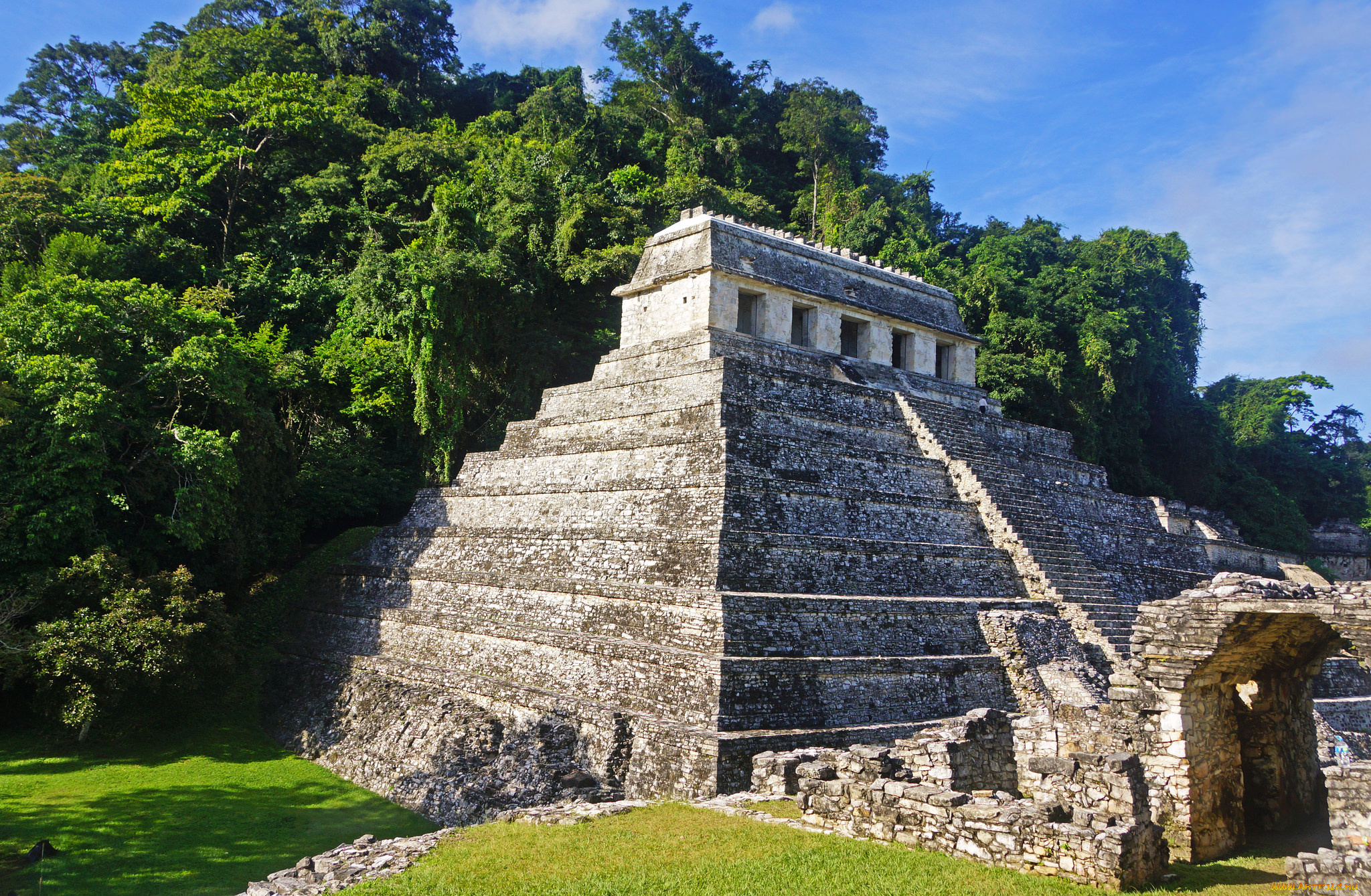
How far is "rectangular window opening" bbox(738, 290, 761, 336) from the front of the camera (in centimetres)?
2014

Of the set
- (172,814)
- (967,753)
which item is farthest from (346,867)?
(967,753)

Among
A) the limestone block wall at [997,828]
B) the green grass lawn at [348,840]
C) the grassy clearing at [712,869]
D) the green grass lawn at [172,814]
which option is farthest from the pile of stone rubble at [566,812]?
the limestone block wall at [997,828]

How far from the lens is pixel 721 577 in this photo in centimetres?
1214

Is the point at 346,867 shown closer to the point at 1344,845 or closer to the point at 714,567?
the point at 714,567

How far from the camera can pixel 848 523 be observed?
47.6 ft

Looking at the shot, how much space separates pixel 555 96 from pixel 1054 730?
104 feet

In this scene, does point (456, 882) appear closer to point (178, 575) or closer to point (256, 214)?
point (178, 575)

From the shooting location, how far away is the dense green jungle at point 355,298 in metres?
14.6

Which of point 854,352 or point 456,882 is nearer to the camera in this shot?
point 456,882

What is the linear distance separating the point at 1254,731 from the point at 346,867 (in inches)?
375

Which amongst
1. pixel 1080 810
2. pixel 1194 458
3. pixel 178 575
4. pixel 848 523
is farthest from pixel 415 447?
pixel 1194 458

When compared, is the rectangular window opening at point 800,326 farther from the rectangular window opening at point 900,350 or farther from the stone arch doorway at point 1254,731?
the stone arch doorway at point 1254,731

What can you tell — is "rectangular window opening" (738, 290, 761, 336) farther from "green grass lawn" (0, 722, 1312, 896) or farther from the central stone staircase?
"green grass lawn" (0, 722, 1312, 896)

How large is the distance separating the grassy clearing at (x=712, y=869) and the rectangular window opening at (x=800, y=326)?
526 inches
